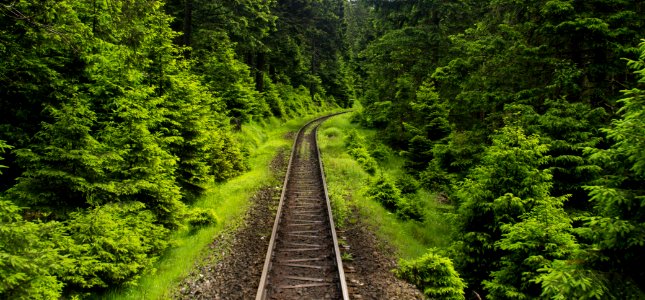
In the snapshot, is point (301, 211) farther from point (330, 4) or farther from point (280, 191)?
point (330, 4)

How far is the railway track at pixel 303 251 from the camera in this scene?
7.33 m

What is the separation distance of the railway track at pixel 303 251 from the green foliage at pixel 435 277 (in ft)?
5.45

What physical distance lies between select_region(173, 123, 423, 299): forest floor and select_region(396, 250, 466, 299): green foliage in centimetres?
29

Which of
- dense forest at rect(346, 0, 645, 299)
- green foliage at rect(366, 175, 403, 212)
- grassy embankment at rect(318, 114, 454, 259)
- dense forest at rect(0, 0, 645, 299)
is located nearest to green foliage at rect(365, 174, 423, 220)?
green foliage at rect(366, 175, 403, 212)

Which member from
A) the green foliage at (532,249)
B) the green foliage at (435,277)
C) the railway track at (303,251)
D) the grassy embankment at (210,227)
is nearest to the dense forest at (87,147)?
the grassy embankment at (210,227)

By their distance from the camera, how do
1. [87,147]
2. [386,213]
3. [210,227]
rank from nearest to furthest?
[87,147] → [210,227] → [386,213]

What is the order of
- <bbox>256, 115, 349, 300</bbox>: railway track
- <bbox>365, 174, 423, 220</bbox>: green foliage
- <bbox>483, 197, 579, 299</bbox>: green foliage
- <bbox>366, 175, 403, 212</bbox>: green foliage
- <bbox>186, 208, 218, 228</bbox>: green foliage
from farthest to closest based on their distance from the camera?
<bbox>366, 175, 403, 212</bbox>: green foliage
<bbox>365, 174, 423, 220</bbox>: green foliage
<bbox>186, 208, 218, 228</bbox>: green foliage
<bbox>256, 115, 349, 300</bbox>: railway track
<bbox>483, 197, 579, 299</bbox>: green foliage

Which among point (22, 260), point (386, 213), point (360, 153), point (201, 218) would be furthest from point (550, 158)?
point (360, 153)

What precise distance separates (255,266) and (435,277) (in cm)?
415

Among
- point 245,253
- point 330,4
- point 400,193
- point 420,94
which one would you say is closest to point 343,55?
point 330,4

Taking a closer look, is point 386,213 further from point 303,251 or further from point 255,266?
point 255,266

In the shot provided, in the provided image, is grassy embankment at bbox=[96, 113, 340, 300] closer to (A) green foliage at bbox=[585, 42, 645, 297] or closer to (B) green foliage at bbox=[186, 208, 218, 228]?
(B) green foliage at bbox=[186, 208, 218, 228]

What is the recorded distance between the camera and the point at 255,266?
8.36m

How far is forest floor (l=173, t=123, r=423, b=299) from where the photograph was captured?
7.34 m
